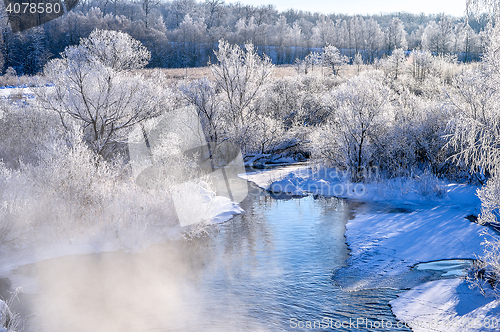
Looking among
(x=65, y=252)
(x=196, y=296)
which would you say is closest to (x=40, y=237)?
(x=65, y=252)

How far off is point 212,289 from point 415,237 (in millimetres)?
6550

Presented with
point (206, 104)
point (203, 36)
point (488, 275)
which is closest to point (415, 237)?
point (488, 275)

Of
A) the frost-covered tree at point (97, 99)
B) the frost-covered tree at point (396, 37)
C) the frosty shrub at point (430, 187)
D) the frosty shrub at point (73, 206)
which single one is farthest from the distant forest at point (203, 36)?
the frosty shrub at point (430, 187)

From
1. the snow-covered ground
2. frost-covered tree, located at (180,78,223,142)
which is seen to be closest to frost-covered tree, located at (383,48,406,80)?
frost-covered tree, located at (180,78,223,142)

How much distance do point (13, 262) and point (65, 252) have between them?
49.7 inches

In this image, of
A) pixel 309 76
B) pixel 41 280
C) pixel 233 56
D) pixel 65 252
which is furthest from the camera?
pixel 309 76

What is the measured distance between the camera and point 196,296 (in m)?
8.16

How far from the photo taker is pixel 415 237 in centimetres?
1103

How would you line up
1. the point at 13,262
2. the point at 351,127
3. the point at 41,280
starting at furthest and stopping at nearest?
the point at 351,127 < the point at 13,262 < the point at 41,280

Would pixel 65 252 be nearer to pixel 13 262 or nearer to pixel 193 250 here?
pixel 13 262

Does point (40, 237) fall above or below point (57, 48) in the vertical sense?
below

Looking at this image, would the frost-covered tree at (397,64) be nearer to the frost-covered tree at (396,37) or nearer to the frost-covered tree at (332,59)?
the frost-covered tree at (332,59)

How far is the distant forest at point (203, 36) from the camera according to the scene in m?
53.3

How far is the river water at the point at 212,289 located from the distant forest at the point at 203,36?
44.8m
